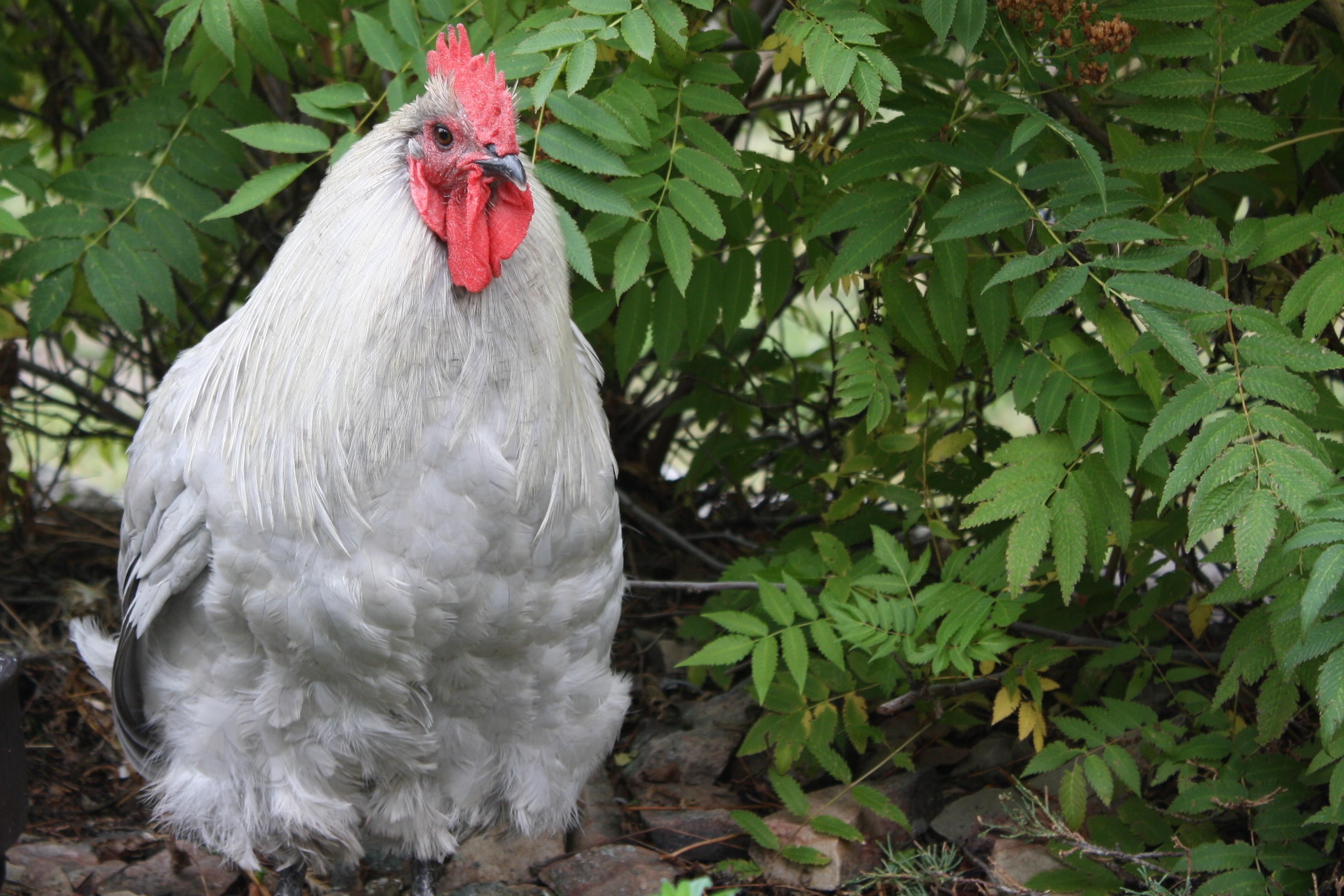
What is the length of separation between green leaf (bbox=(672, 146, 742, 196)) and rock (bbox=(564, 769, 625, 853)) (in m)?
2.03

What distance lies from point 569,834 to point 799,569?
131cm

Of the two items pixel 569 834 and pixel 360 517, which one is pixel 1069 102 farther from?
pixel 569 834

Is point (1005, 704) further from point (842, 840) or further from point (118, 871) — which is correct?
point (118, 871)

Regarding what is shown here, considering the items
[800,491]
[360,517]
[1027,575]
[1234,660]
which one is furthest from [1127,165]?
[360,517]

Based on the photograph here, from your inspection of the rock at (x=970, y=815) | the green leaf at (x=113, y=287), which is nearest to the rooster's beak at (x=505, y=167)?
the green leaf at (x=113, y=287)

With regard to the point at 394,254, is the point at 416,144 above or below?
above

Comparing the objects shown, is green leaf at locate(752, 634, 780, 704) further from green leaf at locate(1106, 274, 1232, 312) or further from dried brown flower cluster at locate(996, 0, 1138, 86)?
dried brown flower cluster at locate(996, 0, 1138, 86)

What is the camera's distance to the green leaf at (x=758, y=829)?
3531 millimetres

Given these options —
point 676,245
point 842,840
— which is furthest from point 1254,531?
point 842,840

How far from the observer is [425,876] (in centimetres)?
365

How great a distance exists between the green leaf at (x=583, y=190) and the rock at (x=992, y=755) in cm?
235

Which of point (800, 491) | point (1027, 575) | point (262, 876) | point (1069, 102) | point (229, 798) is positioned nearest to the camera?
point (1027, 575)

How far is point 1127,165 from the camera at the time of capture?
3141 mm

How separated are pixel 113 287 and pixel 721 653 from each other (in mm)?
2252
